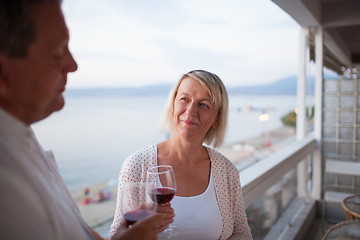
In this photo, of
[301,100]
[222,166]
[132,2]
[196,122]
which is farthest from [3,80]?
[132,2]

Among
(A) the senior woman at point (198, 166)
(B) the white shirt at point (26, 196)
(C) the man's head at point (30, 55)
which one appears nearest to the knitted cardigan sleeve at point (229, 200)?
(A) the senior woman at point (198, 166)

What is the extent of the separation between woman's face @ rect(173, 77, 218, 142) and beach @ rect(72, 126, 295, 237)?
10779 mm

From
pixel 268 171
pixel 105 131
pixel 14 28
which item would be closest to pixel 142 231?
pixel 14 28

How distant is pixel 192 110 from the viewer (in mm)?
1503

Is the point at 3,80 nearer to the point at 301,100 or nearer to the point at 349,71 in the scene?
the point at 301,100

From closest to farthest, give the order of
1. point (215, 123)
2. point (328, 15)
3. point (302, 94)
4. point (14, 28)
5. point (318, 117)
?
point (14, 28) → point (215, 123) → point (328, 15) → point (302, 94) → point (318, 117)

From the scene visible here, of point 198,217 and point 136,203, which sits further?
point 198,217

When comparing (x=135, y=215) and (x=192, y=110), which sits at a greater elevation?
(x=192, y=110)

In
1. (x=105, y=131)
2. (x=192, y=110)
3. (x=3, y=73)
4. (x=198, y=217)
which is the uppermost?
(x=3, y=73)

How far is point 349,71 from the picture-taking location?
606 cm

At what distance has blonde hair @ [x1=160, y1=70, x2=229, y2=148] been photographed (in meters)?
1.51

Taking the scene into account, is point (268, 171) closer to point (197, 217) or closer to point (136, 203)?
point (197, 217)

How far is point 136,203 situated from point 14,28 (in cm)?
45

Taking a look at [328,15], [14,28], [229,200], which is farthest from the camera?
[328,15]
